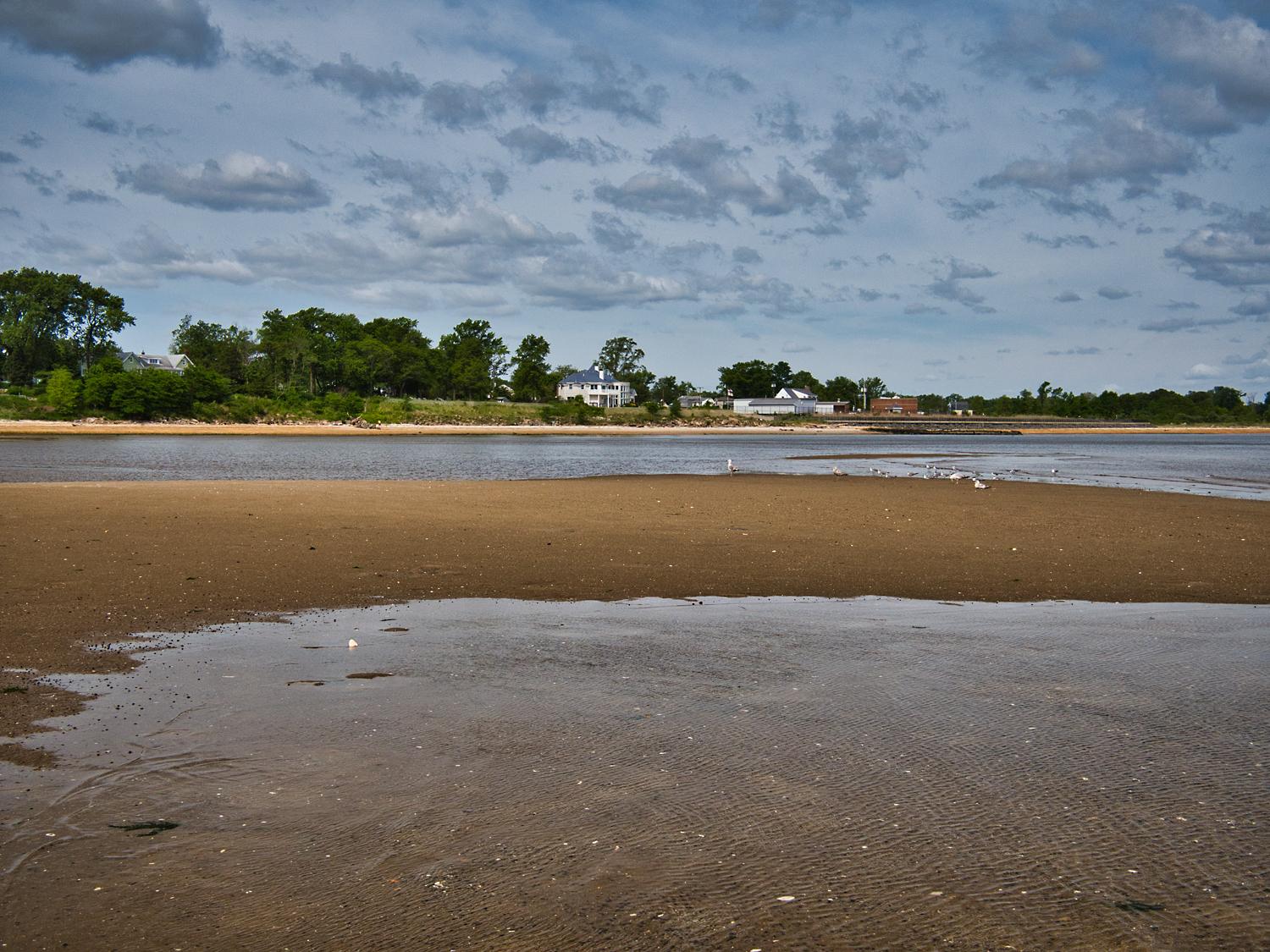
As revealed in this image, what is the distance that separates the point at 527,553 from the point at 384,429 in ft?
317

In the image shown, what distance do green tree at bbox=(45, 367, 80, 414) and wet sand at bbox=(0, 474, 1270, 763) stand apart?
3202 inches

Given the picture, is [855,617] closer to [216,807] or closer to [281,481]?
[216,807]

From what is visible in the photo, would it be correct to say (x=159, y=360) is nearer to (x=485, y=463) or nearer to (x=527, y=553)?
(x=485, y=463)

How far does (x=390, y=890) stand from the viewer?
16.0 ft

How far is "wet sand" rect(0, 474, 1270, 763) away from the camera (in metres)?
12.0

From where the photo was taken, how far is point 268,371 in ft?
452

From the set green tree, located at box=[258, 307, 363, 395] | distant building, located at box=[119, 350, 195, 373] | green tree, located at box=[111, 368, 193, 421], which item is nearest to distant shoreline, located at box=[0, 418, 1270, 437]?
green tree, located at box=[111, 368, 193, 421]

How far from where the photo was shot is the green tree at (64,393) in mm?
98812

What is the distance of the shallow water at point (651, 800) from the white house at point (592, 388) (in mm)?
177845

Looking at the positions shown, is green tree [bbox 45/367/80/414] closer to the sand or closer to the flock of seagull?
the sand

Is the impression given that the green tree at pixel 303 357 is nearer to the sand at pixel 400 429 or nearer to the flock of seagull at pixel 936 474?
the sand at pixel 400 429

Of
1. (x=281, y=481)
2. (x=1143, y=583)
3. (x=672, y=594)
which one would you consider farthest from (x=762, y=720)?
(x=281, y=481)

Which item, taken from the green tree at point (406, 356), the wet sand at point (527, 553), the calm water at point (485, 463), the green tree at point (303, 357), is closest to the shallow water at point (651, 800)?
the wet sand at point (527, 553)

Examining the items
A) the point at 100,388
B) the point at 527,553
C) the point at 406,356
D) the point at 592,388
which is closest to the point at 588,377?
the point at 592,388
